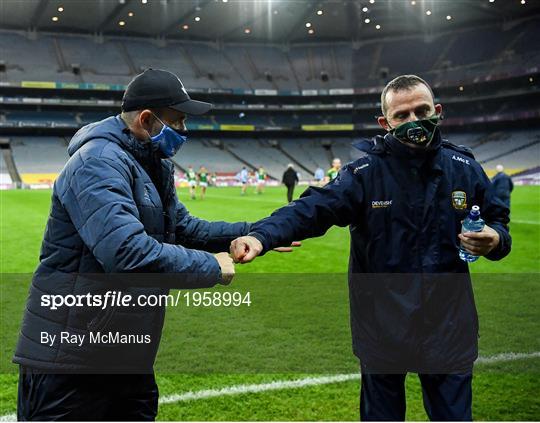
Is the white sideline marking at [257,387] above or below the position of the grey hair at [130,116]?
below

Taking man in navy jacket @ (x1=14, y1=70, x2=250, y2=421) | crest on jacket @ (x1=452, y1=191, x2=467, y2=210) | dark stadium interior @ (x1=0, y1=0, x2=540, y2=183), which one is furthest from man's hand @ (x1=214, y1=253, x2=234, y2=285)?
dark stadium interior @ (x1=0, y1=0, x2=540, y2=183)

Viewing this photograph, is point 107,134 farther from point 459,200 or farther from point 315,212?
point 459,200

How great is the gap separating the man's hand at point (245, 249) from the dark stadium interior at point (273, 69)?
56.4m

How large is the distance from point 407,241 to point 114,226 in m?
1.44

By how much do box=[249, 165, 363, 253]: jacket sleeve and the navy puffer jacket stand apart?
40cm

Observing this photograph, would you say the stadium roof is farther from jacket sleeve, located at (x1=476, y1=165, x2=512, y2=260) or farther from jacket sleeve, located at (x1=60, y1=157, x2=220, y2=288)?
jacket sleeve, located at (x1=60, y1=157, x2=220, y2=288)

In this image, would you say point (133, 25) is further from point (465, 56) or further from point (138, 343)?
point (138, 343)

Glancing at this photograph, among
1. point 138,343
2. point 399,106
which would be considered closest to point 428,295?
point 399,106

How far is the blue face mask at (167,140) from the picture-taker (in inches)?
116

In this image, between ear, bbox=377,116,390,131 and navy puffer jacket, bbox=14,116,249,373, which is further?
ear, bbox=377,116,390,131

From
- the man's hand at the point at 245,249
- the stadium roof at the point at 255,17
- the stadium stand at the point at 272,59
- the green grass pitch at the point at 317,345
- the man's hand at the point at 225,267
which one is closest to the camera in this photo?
the man's hand at the point at 225,267

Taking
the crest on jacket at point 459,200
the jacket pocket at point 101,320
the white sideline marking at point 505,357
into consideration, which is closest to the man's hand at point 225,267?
the jacket pocket at point 101,320

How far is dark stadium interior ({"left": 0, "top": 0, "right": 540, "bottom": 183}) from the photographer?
199ft

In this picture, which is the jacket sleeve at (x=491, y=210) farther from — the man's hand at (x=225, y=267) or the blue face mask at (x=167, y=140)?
the blue face mask at (x=167, y=140)
